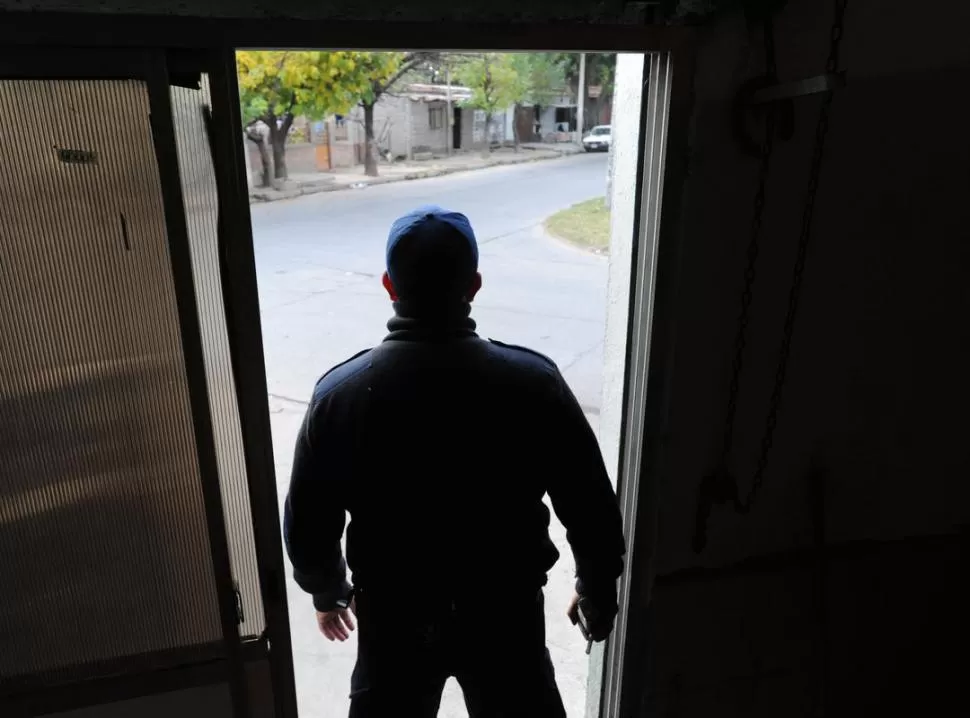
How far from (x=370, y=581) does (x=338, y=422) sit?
0.36 metres

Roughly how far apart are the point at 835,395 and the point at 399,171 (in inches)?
683

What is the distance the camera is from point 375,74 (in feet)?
44.5

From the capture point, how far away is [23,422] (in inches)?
55.1

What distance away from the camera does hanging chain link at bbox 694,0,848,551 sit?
1552mm

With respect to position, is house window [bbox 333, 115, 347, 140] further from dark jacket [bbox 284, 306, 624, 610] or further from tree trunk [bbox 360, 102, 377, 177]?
dark jacket [bbox 284, 306, 624, 610]

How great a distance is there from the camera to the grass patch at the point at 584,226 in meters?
10.4

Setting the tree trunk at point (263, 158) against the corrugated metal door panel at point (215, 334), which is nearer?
the corrugated metal door panel at point (215, 334)

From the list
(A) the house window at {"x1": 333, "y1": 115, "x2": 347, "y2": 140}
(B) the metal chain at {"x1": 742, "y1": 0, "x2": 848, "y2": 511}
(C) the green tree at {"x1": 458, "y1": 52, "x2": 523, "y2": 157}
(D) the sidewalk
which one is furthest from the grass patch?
(C) the green tree at {"x1": 458, "y1": 52, "x2": 523, "y2": 157}

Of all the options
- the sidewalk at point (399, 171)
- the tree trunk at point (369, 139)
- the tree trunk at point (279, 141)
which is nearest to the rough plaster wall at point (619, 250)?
the sidewalk at point (399, 171)

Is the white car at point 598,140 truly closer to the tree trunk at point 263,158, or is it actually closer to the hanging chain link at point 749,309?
the tree trunk at point 263,158

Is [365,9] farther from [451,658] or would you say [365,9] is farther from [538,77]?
[538,77]

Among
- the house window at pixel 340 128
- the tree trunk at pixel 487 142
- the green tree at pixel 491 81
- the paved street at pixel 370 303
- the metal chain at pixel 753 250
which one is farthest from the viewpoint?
the tree trunk at pixel 487 142

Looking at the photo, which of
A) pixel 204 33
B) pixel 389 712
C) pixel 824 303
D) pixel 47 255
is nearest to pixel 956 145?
pixel 824 303

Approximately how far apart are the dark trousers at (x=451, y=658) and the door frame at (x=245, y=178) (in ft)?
0.76
